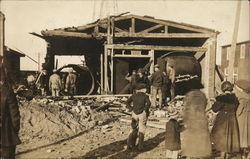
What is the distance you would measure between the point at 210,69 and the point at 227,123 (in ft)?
32.7

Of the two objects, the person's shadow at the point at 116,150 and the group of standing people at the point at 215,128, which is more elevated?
the group of standing people at the point at 215,128

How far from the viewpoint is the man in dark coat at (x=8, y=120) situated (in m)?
5.41

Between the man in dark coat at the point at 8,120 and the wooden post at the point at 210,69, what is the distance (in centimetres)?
1233

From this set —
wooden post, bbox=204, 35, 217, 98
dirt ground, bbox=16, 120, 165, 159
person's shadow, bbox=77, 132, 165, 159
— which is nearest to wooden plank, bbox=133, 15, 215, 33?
wooden post, bbox=204, 35, 217, 98

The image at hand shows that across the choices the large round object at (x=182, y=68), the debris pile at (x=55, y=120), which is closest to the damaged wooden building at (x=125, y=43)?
the large round object at (x=182, y=68)

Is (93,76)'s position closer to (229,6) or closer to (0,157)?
→ (229,6)

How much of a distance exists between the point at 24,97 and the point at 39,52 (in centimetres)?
2579

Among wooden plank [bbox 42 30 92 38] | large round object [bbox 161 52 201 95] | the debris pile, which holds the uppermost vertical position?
Result: wooden plank [bbox 42 30 92 38]

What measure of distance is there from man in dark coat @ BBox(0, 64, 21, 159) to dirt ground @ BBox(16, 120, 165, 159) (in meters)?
1.82

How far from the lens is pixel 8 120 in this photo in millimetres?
5480

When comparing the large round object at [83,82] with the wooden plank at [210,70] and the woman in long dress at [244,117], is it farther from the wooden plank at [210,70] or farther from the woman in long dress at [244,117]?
the woman in long dress at [244,117]

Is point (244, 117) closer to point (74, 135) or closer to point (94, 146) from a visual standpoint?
point (94, 146)

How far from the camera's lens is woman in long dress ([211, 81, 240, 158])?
6562mm

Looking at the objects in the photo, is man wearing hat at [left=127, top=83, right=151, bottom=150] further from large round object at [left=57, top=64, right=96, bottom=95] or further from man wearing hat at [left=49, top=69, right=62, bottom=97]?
large round object at [left=57, top=64, right=96, bottom=95]
